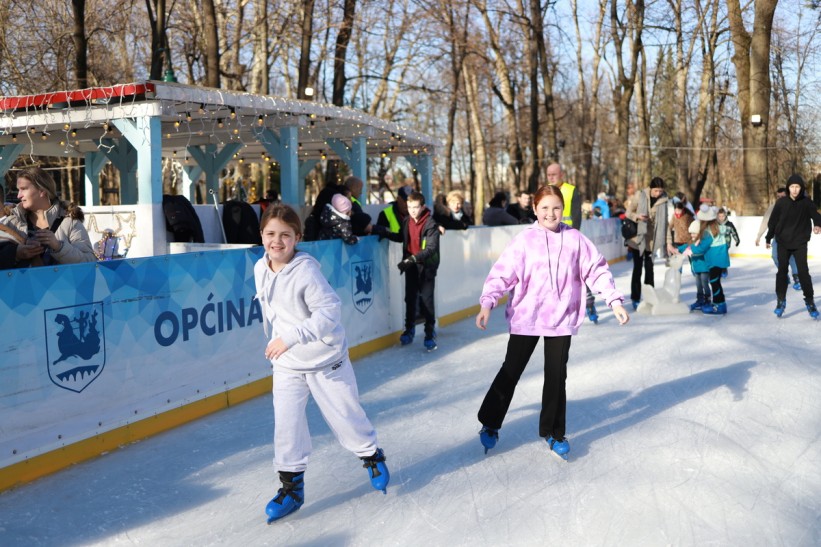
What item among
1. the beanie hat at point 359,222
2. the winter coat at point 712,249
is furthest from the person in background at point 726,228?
the beanie hat at point 359,222

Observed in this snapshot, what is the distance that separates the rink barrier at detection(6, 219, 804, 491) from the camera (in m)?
4.21

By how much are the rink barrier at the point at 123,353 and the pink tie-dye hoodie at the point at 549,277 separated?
6.92 ft

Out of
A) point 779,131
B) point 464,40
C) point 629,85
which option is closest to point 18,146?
point 464,40

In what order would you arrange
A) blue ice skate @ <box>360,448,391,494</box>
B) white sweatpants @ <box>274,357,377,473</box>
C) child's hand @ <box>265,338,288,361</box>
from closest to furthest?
child's hand @ <box>265,338,288,361</box>
white sweatpants @ <box>274,357,377,473</box>
blue ice skate @ <box>360,448,391,494</box>

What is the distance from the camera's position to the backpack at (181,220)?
852 centimetres

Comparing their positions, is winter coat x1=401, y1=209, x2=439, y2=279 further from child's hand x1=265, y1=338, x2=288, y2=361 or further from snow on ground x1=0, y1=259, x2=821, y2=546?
child's hand x1=265, y1=338, x2=288, y2=361

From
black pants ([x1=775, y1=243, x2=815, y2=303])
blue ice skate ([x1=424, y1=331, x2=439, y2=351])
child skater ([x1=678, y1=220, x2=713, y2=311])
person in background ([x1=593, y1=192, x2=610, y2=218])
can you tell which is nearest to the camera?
blue ice skate ([x1=424, y1=331, x2=439, y2=351])

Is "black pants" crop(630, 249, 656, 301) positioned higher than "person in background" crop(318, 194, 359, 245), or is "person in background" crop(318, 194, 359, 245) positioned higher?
"person in background" crop(318, 194, 359, 245)

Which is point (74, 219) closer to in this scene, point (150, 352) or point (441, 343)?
point (150, 352)

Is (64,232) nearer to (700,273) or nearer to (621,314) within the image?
(621,314)

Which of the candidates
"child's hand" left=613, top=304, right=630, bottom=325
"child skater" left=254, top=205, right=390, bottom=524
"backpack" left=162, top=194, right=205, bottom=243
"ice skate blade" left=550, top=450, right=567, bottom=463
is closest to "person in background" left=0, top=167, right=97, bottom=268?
"child skater" left=254, top=205, right=390, bottom=524

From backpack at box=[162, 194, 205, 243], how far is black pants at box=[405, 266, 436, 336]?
2315 millimetres

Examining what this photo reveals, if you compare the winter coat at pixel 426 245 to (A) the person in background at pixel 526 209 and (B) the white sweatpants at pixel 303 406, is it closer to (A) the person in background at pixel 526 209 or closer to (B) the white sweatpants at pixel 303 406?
(B) the white sweatpants at pixel 303 406

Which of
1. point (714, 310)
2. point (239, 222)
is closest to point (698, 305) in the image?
point (714, 310)
